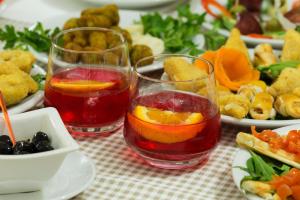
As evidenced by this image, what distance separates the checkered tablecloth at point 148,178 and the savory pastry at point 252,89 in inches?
4.7

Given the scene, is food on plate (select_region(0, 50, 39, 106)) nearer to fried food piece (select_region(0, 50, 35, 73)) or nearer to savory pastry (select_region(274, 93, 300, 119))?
fried food piece (select_region(0, 50, 35, 73))

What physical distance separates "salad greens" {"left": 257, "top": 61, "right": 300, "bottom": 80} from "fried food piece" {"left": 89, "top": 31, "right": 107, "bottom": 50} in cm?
38

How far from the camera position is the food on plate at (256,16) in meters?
1.97

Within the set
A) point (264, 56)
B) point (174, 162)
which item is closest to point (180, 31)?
point (264, 56)

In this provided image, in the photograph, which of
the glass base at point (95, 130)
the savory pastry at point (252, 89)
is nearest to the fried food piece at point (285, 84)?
the savory pastry at point (252, 89)

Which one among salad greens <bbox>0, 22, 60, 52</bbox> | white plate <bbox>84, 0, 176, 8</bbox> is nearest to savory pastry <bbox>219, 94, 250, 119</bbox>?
salad greens <bbox>0, 22, 60, 52</bbox>

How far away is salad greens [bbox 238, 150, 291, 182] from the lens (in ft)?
3.80

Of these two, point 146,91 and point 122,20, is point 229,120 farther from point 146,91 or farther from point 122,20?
point 122,20

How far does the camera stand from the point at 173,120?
3.99 feet

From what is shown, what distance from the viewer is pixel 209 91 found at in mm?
1254

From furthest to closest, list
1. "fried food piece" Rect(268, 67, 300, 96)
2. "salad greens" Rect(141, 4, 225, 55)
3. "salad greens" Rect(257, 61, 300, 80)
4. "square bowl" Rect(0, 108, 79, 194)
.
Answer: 1. "salad greens" Rect(141, 4, 225, 55)
2. "salad greens" Rect(257, 61, 300, 80)
3. "fried food piece" Rect(268, 67, 300, 96)
4. "square bowl" Rect(0, 108, 79, 194)

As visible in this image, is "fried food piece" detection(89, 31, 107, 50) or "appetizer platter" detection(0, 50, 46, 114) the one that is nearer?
"appetizer platter" detection(0, 50, 46, 114)

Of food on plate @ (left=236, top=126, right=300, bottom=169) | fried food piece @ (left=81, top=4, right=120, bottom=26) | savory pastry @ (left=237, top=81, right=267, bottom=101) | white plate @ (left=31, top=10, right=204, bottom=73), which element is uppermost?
fried food piece @ (left=81, top=4, right=120, bottom=26)

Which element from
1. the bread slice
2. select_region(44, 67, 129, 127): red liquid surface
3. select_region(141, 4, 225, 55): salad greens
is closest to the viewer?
the bread slice
